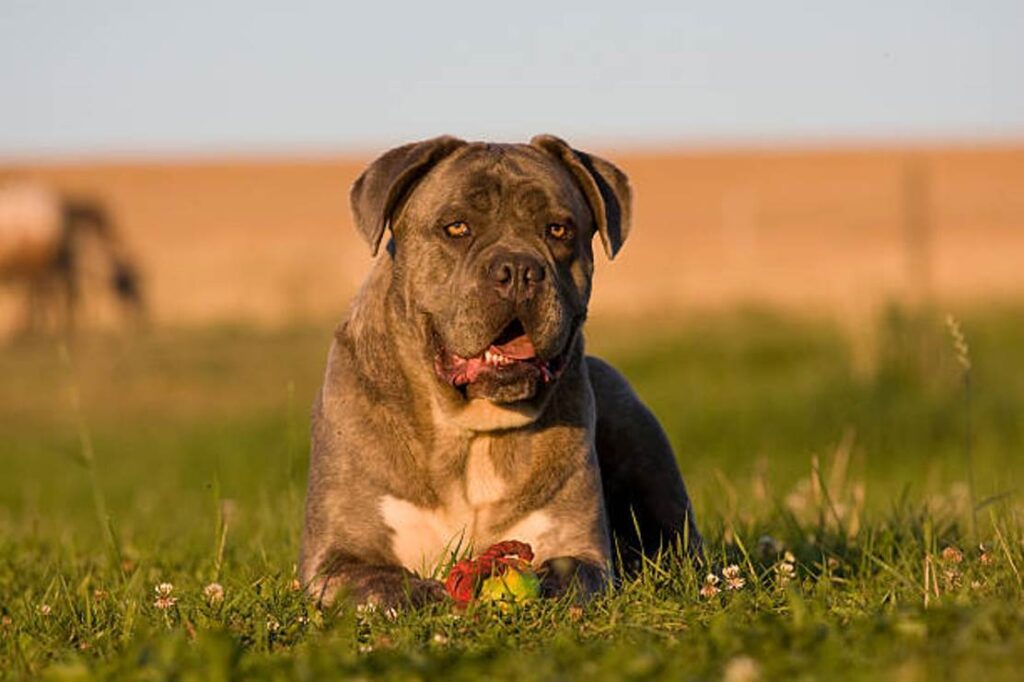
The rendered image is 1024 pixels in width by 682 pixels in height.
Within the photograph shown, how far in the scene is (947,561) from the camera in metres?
5.50

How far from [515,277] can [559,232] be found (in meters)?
0.45

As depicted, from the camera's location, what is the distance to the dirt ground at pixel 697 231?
2469cm

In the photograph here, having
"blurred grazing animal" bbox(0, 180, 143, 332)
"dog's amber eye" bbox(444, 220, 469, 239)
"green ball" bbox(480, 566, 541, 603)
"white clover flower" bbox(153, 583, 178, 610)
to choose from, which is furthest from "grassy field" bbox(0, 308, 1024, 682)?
"blurred grazing animal" bbox(0, 180, 143, 332)

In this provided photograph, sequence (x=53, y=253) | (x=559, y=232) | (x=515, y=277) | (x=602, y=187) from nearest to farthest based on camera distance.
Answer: (x=515, y=277) < (x=559, y=232) < (x=602, y=187) < (x=53, y=253)

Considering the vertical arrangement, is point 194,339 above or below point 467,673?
below

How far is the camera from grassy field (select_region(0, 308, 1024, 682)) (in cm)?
383

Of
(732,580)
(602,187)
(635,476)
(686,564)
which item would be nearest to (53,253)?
(635,476)

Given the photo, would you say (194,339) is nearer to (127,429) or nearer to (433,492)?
(127,429)

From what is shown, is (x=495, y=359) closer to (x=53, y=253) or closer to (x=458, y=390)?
(x=458, y=390)

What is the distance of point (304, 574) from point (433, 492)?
0.53 meters

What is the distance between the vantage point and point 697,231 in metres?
42.9

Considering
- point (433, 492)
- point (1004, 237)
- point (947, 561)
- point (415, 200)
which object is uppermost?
point (415, 200)

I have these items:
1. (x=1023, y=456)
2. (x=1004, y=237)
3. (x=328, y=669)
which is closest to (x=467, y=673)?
(x=328, y=669)

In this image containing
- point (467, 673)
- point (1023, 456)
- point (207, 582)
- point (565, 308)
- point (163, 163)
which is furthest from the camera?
point (163, 163)
